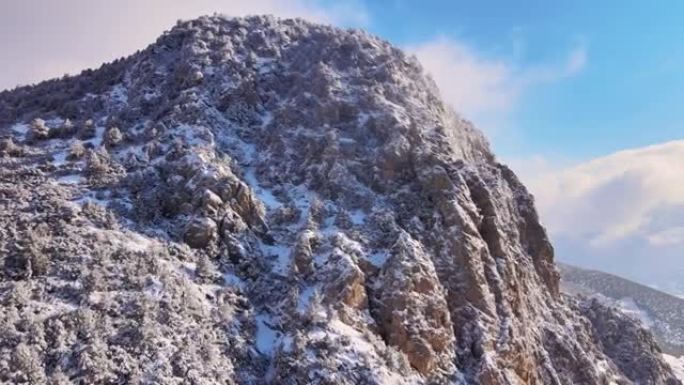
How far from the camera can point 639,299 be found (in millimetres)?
129625

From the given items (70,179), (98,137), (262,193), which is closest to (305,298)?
(262,193)

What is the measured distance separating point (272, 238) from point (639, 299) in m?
124

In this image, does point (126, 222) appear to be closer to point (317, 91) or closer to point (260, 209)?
point (260, 209)

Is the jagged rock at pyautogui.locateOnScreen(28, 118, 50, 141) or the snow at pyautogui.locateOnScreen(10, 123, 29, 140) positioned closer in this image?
the jagged rock at pyautogui.locateOnScreen(28, 118, 50, 141)

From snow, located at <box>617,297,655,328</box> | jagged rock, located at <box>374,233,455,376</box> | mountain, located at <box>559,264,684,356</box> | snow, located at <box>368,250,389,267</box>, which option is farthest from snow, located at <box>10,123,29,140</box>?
snow, located at <box>617,297,655,328</box>

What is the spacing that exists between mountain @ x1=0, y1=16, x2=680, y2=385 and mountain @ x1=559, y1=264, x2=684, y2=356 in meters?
84.8

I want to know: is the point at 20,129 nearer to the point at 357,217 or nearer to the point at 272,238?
the point at 272,238

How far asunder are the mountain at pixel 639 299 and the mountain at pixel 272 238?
278 ft

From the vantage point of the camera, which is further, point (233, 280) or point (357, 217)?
point (357, 217)

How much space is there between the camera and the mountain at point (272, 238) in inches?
853

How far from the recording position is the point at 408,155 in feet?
111

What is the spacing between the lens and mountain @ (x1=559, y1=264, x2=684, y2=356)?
117 m

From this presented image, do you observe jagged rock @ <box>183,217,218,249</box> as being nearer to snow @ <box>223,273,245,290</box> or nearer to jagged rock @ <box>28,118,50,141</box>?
snow @ <box>223,273,245,290</box>

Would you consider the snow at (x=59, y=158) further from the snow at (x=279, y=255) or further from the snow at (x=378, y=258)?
the snow at (x=378, y=258)
